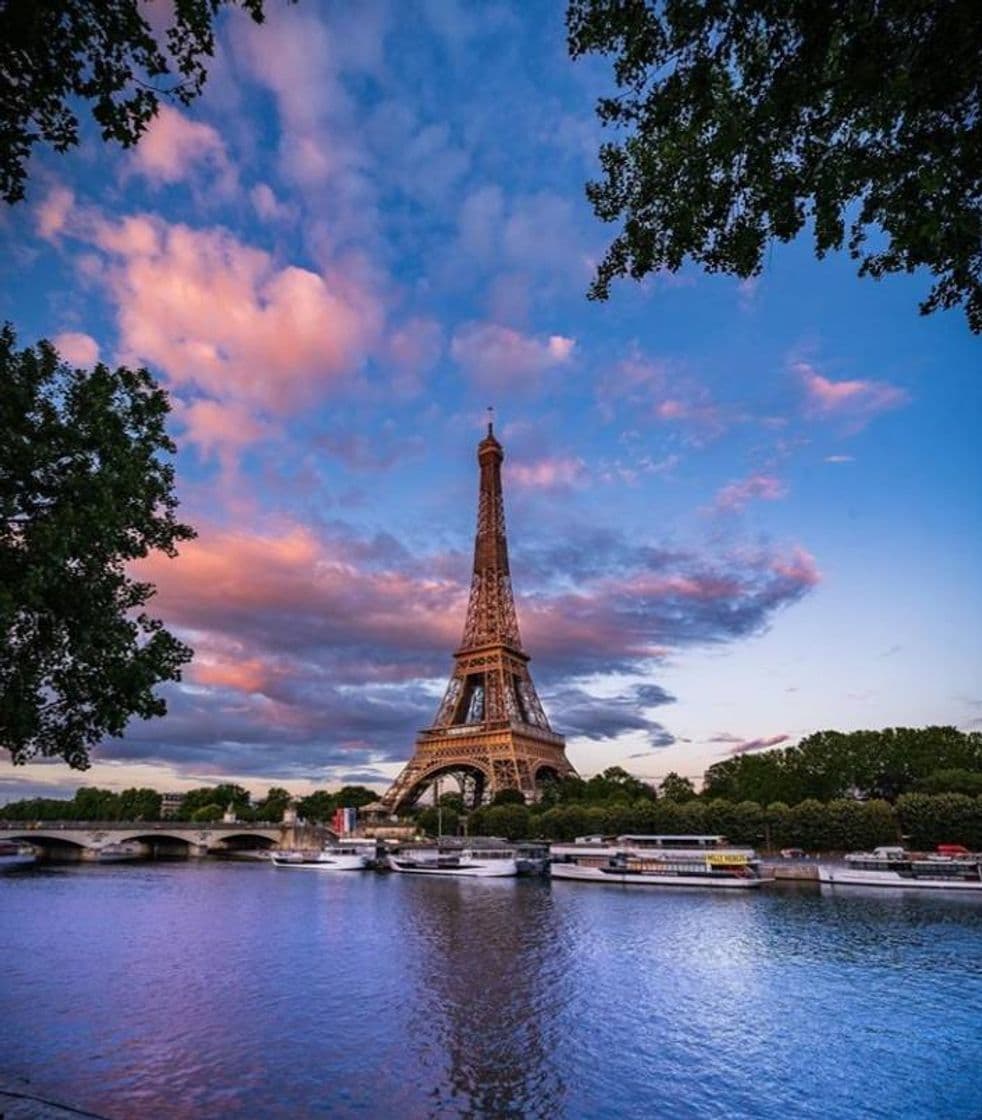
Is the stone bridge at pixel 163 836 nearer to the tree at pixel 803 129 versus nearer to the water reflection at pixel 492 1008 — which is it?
the water reflection at pixel 492 1008

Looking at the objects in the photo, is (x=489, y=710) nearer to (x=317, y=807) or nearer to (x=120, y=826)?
(x=120, y=826)

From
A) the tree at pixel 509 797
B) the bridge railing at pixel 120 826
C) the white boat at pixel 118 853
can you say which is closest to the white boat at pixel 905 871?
the tree at pixel 509 797

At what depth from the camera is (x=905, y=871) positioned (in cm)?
6325

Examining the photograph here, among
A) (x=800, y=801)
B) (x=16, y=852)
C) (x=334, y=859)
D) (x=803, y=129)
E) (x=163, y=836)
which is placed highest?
(x=803, y=129)

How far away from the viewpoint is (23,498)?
49.6 feet

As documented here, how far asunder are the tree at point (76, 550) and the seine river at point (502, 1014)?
8.38m

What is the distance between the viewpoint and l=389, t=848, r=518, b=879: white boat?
250 ft

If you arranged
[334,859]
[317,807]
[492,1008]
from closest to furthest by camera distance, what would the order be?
1. [492,1008]
2. [334,859]
3. [317,807]

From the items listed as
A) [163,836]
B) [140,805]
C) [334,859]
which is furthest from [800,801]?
[140,805]

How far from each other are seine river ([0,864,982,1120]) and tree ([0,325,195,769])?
27.5ft

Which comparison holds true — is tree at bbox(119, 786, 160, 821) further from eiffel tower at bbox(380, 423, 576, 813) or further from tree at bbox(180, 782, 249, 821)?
eiffel tower at bbox(380, 423, 576, 813)

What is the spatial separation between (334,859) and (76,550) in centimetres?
8727

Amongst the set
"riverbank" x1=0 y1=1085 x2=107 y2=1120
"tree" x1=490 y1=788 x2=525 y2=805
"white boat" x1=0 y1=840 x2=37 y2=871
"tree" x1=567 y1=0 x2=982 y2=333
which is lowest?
"white boat" x1=0 y1=840 x2=37 y2=871

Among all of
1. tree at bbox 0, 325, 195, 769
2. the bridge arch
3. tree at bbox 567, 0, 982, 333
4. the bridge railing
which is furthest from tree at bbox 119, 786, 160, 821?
tree at bbox 567, 0, 982, 333
